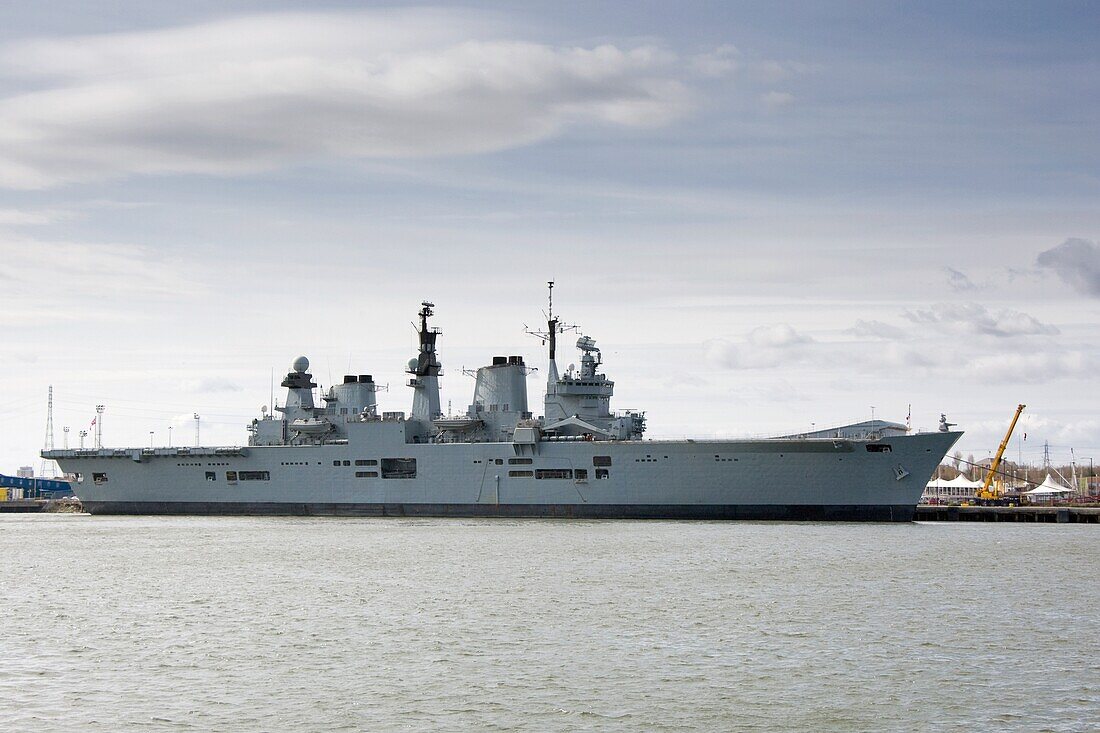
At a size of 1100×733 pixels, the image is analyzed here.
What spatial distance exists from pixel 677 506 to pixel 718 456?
9.02ft

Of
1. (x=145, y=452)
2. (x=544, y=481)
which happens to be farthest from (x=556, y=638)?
(x=145, y=452)

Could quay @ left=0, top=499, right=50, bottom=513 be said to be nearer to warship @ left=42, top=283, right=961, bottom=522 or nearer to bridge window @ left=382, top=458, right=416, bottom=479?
warship @ left=42, top=283, right=961, bottom=522

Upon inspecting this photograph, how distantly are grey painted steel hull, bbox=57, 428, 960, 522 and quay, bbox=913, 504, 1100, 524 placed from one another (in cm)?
1193

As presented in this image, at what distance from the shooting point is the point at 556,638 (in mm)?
19578

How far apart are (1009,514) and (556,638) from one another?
141ft

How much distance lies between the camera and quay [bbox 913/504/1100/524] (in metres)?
55.7

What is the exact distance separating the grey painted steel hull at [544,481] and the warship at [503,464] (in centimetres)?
5

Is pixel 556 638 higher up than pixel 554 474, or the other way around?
pixel 554 474

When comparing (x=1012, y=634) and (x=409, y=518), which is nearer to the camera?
(x=1012, y=634)

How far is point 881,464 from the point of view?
143 feet

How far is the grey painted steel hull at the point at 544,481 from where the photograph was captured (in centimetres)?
4403

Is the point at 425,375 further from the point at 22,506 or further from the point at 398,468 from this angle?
the point at 22,506

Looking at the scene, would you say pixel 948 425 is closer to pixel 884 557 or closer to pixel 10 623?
pixel 884 557

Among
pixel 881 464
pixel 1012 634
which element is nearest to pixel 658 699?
pixel 1012 634
